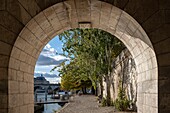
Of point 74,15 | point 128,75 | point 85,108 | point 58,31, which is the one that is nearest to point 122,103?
point 128,75

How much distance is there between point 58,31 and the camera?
21.9 ft

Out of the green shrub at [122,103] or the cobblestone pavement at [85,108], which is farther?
the cobblestone pavement at [85,108]

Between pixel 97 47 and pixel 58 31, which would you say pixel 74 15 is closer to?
pixel 58 31

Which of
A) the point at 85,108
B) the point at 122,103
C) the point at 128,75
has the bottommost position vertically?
the point at 85,108

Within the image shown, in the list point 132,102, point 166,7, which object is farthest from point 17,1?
point 132,102

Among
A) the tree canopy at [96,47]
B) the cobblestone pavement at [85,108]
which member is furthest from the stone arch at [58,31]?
the tree canopy at [96,47]

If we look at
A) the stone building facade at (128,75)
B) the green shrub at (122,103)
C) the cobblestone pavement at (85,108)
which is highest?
the stone building facade at (128,75)

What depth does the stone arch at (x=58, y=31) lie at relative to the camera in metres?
4.85

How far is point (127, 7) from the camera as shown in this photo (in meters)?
4.69

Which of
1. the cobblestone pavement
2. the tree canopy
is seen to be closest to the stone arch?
the cobblestone pavement

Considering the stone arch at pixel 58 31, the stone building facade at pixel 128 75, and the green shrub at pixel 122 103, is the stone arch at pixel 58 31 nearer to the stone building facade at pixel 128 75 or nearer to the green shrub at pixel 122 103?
the stone building facade at pixel 128 75

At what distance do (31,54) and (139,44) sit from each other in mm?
2687

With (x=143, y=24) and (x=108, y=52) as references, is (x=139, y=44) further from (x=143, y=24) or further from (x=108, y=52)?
(x=108, y=52)

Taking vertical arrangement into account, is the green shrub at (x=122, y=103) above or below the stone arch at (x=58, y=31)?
below
